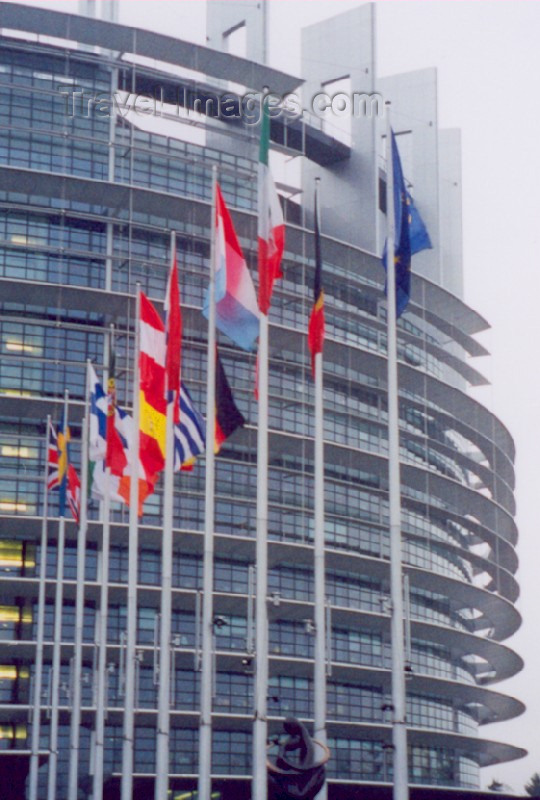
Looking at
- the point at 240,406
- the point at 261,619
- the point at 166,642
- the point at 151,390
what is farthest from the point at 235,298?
the point at 240,406

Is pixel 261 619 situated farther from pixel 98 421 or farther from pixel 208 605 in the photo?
pixel 98 421

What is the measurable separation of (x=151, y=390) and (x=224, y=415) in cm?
576

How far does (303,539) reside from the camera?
239 feet

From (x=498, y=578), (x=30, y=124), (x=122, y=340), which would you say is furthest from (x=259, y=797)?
(x=498, y=578)

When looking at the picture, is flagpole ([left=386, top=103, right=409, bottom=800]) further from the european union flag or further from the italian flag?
the italian flag

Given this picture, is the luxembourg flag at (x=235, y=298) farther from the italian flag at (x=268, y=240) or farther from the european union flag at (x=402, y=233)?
the european union flag at (x=402, y=233)

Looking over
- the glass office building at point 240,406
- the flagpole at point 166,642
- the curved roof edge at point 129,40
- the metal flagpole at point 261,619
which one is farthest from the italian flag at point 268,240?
the curved roof edge at point 129,40

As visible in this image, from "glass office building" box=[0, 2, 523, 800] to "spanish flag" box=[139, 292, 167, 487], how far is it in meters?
23.7

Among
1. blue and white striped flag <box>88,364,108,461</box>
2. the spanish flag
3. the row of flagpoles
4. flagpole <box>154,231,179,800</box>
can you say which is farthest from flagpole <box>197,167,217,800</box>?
blue and white striped flag <box>88,364,108,461</box>

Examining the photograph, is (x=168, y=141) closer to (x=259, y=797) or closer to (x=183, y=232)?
(x=183, y=232)

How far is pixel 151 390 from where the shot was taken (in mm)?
39781

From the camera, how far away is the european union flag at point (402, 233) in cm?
3347

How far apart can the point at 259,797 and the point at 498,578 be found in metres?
56.9

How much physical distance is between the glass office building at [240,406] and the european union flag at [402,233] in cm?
3327
